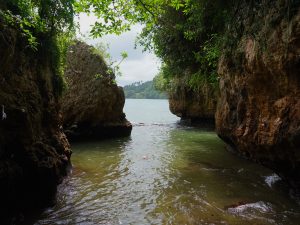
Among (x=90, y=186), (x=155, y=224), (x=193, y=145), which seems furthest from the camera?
(x=193, y=145)

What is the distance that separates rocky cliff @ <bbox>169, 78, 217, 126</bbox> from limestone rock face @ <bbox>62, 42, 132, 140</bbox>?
9.00m

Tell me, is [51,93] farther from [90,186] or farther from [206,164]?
[206,164]

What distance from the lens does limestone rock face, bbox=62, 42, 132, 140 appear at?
19.1 m

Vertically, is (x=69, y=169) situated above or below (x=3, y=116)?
below

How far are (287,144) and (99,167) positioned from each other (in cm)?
751

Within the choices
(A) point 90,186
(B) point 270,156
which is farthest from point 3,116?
(B) point 270,156

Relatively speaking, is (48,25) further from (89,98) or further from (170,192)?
(89,98)

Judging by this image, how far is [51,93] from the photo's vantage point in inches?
360

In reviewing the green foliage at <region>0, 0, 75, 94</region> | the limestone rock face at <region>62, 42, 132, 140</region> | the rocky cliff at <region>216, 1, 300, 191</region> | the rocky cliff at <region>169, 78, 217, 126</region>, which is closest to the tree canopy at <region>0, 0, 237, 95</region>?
the green foliage at <region>0, 0, 75, 94</region>

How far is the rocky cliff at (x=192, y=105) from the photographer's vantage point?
1078 inches

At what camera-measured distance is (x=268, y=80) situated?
788 cm

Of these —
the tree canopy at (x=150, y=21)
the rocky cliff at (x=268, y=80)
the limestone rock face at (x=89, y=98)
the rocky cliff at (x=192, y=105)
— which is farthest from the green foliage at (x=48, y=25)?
the rocky cliff at (x=192, y=105)

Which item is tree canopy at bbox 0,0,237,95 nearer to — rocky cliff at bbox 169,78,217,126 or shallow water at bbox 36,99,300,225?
shallow water at bbox 36,99,300,225

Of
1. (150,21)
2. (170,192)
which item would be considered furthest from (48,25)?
(170,192)
